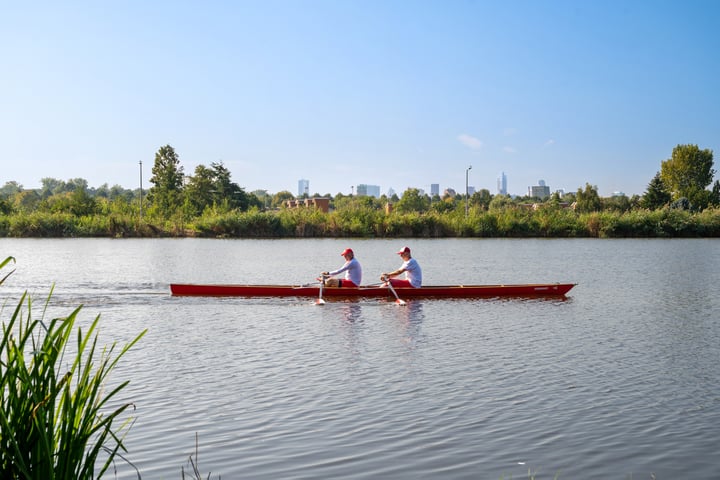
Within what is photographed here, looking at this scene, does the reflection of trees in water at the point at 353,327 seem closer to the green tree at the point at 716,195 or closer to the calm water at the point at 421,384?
the calm water at the point at 421,384

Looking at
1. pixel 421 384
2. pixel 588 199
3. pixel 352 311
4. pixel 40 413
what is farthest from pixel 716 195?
pixel 40 413

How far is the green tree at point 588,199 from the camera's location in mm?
88875

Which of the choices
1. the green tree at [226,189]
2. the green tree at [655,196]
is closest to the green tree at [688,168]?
the green tree at [655,196]

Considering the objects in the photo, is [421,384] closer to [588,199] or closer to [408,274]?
[408,274]

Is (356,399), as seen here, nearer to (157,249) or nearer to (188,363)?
(188,363)

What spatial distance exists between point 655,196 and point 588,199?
417 inches

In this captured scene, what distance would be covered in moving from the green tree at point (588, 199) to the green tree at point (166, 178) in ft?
156

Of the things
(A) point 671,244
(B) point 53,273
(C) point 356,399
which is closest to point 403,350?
(C) point 356,399

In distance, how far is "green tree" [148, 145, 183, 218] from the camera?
83.9m

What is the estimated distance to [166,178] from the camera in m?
87.7

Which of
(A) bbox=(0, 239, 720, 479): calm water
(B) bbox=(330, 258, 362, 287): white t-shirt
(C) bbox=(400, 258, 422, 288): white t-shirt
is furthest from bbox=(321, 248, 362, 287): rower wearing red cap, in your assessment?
(C) bbox=(400, 258, 422, 288): white t-shirt

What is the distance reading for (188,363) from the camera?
40.2 feet

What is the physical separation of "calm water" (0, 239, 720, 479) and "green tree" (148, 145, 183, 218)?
60753mm

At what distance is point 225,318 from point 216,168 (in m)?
71.3
